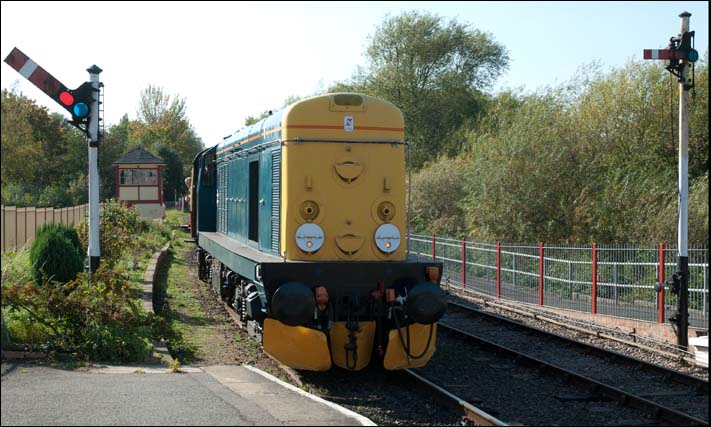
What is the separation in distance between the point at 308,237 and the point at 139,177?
38.0 meters

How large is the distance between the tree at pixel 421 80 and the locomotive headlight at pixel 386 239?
103 feet

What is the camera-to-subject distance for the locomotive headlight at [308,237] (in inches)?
416

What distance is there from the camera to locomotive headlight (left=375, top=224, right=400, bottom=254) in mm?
10875

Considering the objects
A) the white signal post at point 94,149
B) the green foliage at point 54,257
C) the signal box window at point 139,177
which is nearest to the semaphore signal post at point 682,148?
the white signal post at point 94,149

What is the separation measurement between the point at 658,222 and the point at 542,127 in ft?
21.3

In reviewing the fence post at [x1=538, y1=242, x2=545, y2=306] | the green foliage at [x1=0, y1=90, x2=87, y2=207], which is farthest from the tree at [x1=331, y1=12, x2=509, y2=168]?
the fence post at [x1=538, y1=242, x2=545, y2=306]

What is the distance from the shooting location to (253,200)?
1305 centimetres

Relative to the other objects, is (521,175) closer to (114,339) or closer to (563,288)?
(563,288)

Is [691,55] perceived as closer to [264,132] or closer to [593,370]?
[593,370]

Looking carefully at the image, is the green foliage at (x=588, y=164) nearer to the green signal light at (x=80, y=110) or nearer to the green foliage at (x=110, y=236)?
the green foliage at (x=110, y=236)

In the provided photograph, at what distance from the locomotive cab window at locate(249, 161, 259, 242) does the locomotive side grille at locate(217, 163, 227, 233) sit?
3039 mm

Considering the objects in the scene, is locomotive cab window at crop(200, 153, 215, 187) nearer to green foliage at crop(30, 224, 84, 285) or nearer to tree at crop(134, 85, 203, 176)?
green foliage at crop(30, 224, 84, 285)

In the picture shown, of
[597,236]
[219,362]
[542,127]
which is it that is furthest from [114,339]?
[542,127]

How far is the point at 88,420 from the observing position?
6891 mm
